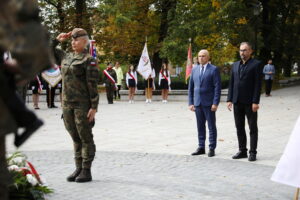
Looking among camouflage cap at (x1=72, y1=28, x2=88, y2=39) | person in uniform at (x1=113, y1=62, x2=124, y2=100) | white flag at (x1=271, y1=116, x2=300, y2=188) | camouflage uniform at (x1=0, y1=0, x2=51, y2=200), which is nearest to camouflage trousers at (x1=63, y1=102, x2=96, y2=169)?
camouflage cap at (x1=72, y1=28, x2=88, y2=39)

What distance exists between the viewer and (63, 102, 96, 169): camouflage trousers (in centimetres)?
684

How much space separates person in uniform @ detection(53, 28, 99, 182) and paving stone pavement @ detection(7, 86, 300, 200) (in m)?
0.64

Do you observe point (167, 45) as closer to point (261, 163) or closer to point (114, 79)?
point (114, 79)

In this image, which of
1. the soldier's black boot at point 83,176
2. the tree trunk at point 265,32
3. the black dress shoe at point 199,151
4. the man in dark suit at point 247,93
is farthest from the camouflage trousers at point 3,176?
the tree trunk at point 265,32

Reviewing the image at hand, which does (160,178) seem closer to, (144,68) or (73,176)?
(73,176)

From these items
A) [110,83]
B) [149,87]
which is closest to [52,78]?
[110,83]

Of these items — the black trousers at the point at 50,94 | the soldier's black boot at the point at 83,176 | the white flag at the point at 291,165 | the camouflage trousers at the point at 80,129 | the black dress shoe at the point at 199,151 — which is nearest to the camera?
the white flag at the point at 291,165

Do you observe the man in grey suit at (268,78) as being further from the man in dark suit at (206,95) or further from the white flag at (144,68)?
the man in dark suit at (206,95)

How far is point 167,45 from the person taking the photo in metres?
30.1

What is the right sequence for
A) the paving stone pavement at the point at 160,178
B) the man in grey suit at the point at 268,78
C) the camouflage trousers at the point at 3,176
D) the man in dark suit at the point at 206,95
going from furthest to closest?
1. the man in grey suit at the point at 268,78
2. the man in dark suit at the point at 206,95
3. the paving stone pavement at the point at 160,178
4. the camouflage trousers at the point at 3,176

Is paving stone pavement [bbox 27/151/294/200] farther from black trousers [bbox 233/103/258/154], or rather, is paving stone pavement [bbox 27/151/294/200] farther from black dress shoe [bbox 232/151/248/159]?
black trousers [bbox 233/103/258/154]

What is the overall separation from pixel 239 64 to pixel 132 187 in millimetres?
3446

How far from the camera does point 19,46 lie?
2238 millimetres

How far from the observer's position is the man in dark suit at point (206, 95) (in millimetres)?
9352
